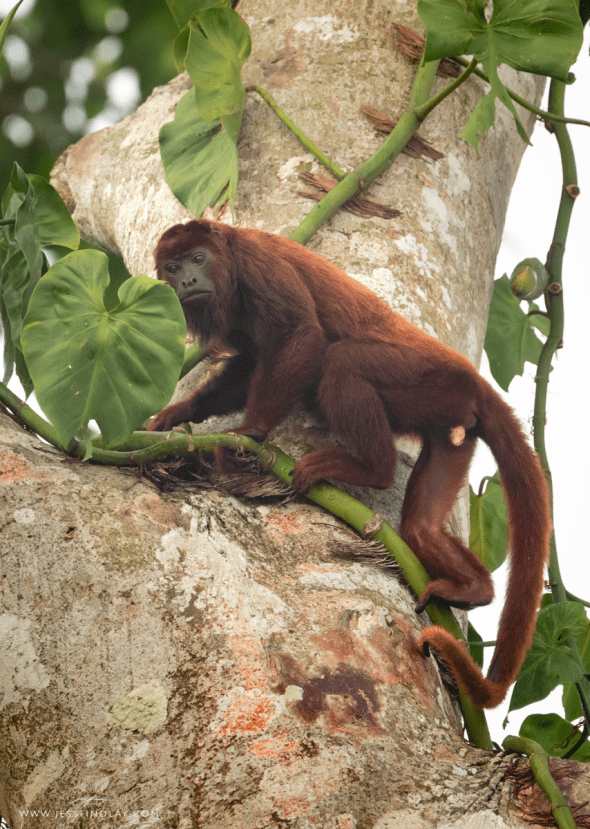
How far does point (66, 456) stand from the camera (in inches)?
65.4

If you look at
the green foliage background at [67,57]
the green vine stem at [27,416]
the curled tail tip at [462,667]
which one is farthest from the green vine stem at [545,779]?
the green foliage background at [67,57]

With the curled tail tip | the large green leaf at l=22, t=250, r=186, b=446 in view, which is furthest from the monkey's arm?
the curled tail tip

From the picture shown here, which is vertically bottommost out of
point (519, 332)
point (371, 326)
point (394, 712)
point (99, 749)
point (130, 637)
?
point (99, 749)

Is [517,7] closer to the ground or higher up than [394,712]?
higher up

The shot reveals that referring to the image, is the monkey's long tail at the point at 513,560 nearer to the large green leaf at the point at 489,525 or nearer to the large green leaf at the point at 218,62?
the large green leaf at the point at 489,525

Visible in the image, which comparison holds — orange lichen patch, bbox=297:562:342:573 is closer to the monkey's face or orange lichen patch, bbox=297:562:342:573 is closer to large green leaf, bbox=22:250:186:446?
large green leaf, bbox=22:250:186:446

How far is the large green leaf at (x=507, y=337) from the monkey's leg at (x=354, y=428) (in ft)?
4.57

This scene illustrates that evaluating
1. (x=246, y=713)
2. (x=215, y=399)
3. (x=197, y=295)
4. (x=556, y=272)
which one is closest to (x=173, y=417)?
(x=215, y=399)

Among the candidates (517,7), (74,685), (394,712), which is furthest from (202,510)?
(517,7)

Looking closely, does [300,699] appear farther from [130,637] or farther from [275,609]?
[130,637]

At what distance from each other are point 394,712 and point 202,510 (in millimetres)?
567

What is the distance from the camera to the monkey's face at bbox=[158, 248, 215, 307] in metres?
2.38

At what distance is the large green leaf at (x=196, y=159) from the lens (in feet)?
8.45

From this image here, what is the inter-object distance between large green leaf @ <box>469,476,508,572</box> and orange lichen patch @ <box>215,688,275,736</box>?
170cm
